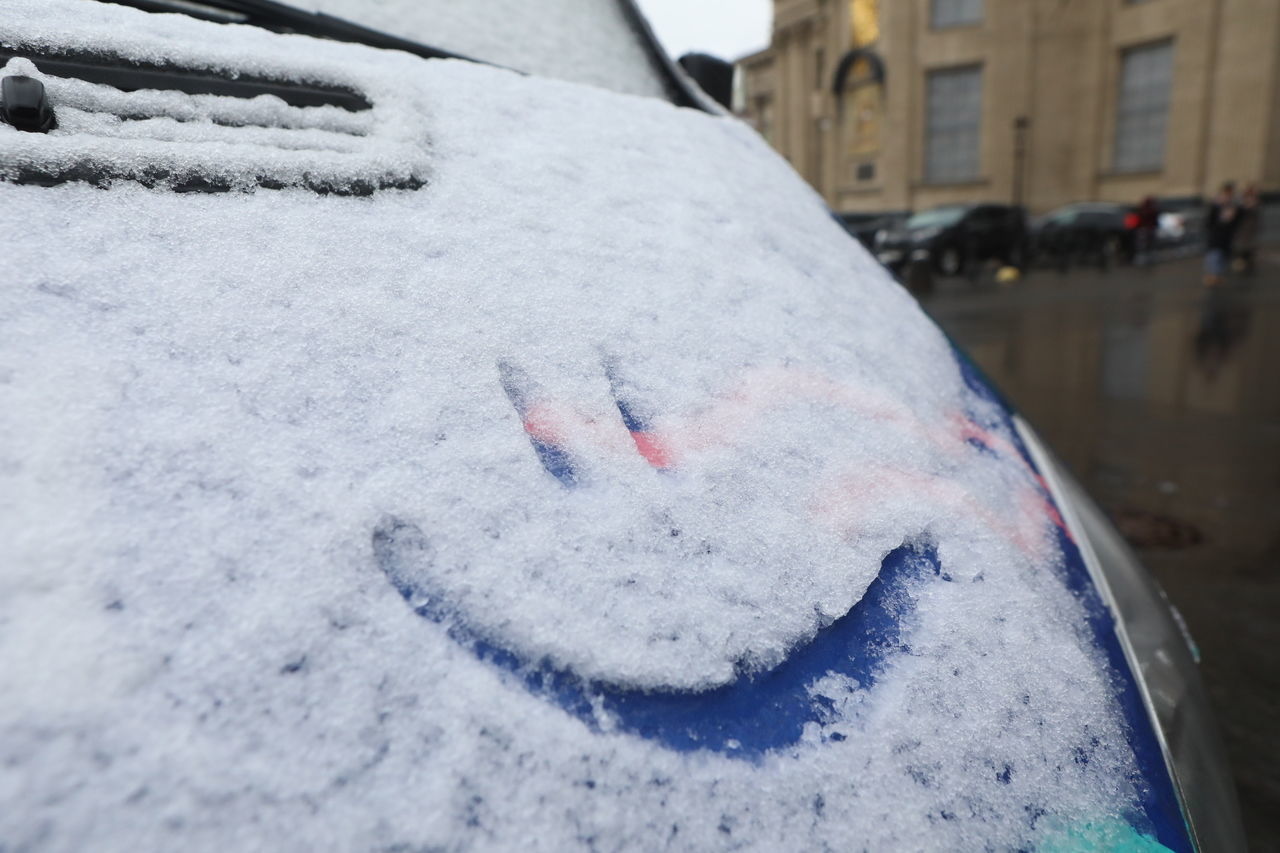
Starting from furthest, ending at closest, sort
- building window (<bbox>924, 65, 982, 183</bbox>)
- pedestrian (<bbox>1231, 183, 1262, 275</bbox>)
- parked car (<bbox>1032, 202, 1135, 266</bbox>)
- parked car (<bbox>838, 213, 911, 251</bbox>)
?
1. building window (<bbox>924, 65, 982, 183</bbox>)
2. parked car (<bbox>1032, 202, 1135, 266</bbox>)
3. parked car (<bbox>838, 213, 911, 251</bbox>)
4. pedestrian (<bbox>1231, 183, 1262, 275</bbox>)

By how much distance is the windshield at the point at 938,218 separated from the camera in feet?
47.8

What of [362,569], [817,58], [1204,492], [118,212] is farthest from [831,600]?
[817,58]

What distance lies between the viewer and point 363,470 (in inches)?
24.0

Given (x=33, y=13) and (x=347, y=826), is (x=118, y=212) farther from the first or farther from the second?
(x=347, y=826)

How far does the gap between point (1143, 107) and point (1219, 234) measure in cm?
1268

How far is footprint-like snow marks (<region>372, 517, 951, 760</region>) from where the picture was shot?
55cm

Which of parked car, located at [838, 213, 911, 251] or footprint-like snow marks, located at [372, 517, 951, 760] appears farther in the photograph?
parked car, located at [838, 213, 911, 251]

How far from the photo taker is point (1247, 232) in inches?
476

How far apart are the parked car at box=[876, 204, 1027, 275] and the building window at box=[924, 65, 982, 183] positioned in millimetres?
8634

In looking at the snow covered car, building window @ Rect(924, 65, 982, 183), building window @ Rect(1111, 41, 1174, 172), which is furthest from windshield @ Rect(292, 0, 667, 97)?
building window @ Rect(924, 65, 982, 183)

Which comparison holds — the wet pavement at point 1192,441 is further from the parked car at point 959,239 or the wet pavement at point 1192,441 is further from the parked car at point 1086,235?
the parked car at point 1086,235

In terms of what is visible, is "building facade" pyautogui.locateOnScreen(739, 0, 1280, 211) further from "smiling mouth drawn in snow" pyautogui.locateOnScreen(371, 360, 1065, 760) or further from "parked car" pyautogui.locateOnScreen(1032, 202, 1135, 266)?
"smiling mouth drawn in snow" pyautogui.locateOnScreen(371, 360, 1065, 760)

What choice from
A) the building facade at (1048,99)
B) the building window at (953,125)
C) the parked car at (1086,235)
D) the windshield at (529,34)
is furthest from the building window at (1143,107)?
the windshield at (529,34)

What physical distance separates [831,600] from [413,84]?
2.88 ft
